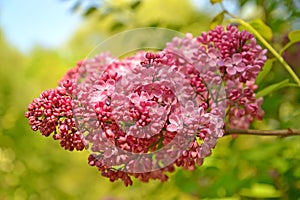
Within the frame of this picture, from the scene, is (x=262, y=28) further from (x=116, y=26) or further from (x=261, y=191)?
(x=116, y=26)

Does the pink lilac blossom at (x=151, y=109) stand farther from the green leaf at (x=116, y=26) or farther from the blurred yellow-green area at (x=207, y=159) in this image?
the green leaf at (x=116, y=26)

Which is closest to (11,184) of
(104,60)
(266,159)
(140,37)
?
(140,37)

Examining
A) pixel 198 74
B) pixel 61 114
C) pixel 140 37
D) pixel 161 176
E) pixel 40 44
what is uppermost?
pixel 40 44

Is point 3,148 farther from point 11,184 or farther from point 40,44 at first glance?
point 40,44

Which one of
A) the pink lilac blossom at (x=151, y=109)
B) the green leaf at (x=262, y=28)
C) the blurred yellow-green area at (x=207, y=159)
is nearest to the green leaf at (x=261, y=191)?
the blurred yellow-green area at (x=207, y=159)

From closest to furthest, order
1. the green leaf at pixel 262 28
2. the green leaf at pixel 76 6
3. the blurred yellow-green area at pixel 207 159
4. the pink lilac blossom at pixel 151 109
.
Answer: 1. the pink lilac blossom at pixel 151 109
2. the green leaf at pixel 262 28
3. the blurred yellow-green area at pixel 207 159
4. the green leaf at pixel 76 6

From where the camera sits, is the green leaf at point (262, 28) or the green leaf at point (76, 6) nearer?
the green leaf at point (262, 28)

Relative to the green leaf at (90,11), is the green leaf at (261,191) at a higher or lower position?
lower

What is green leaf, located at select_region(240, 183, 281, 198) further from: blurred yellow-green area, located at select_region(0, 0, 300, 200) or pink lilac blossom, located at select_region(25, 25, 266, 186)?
pink lilac blossom, located at select_region(25, 25, 266, 186)

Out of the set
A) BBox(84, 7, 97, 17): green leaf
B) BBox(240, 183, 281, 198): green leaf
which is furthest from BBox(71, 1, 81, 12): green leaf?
BBox(240, 183, 281, 198): green leaf
